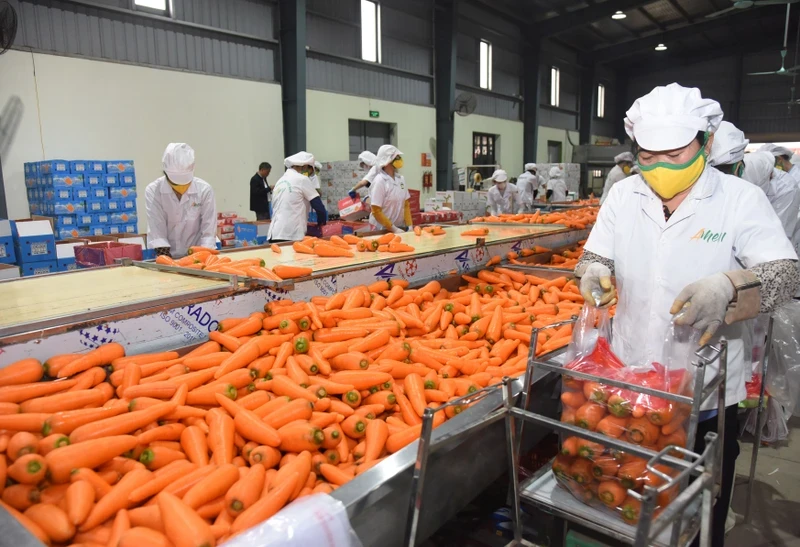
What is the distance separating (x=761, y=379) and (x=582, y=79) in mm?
21760

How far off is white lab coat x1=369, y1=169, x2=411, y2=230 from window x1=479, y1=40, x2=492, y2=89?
1130 centimetres

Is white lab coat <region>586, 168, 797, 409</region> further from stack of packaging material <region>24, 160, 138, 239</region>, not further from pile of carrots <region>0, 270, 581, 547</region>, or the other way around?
stack of packaging material <region>24, 160, 138, 239</region>

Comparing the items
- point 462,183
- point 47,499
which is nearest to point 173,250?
point 47,499

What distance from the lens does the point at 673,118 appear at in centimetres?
178

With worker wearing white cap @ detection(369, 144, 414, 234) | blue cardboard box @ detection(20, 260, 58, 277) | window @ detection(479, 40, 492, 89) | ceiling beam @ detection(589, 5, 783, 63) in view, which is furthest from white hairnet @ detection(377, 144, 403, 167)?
ceiling beam @ detection(589, 5, 783, 63)

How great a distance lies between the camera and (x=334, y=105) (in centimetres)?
1161

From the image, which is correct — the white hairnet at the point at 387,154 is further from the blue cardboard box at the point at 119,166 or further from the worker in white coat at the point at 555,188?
the worker in white coat at the point at 555,188

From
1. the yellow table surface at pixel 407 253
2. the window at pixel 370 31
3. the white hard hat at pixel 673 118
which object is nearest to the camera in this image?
the white hard hat at pixel 673 118

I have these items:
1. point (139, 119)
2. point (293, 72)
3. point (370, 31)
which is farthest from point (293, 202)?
point (370, 31)

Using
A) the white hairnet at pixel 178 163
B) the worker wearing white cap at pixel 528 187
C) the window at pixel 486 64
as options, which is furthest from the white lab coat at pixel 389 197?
the window at pixel 486 64

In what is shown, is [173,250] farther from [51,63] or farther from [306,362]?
[51,63]

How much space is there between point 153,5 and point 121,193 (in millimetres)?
3462

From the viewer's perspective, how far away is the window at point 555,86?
66.6 feet

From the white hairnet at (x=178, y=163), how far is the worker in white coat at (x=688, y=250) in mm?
3520
